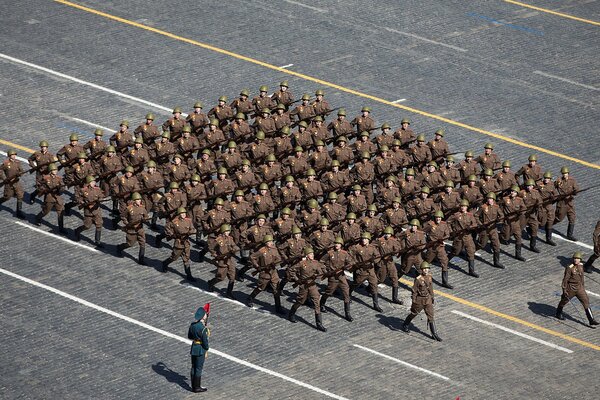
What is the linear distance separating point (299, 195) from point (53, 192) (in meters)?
7.36

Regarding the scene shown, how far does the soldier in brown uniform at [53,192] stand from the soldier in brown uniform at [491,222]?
41.0 feet

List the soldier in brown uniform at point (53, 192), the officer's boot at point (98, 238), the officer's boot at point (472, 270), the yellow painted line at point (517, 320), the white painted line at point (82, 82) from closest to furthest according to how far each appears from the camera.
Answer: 1. the yellow painted line at point (517, 320)
2. the officer's boot at point (98, 238)
3. the officer's boot at point (472, 270)
4. the soldier in brown uniform at point (53, 192)
5. the white painted line at point (82, 82)

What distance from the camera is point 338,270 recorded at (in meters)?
50.2

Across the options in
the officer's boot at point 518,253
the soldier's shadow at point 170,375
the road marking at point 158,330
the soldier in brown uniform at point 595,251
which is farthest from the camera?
the officer's boot at point 518,253

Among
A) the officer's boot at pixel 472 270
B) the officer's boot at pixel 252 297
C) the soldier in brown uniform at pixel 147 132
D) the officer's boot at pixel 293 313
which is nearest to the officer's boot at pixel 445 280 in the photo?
the officer's boot at pixel 472 270

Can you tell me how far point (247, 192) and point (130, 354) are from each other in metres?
8.57

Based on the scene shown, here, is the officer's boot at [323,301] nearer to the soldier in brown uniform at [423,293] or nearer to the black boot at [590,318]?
the soldier in brown uniform at [423,293]

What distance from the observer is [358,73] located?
66.8m

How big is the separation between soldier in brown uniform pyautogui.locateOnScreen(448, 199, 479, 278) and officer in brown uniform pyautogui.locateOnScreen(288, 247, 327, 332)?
5.44m

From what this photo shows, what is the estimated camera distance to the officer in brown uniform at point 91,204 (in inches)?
2090

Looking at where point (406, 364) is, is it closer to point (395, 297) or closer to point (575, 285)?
point (395, 297)

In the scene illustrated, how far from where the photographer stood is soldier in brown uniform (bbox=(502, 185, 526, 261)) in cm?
5441

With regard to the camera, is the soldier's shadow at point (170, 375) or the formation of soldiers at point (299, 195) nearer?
the soldier's shadow at point (170, 375)

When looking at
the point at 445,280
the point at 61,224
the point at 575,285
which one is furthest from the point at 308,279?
the point at 61,224
